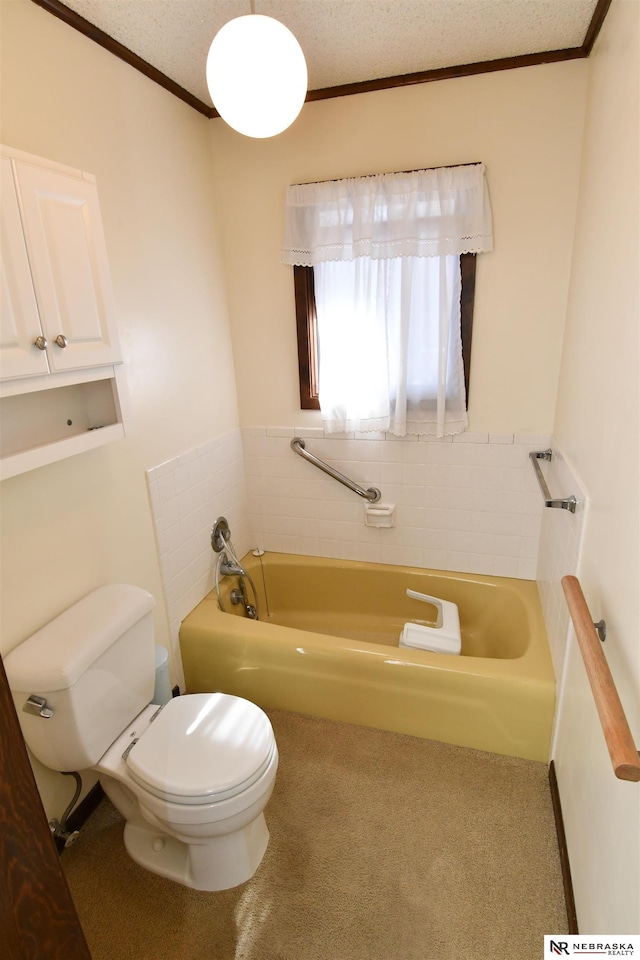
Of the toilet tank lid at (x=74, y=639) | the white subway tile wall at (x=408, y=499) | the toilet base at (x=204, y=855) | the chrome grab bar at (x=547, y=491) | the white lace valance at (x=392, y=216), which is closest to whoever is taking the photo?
the toilet tank lid at (x=74, y=639)

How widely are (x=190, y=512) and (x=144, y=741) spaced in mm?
966

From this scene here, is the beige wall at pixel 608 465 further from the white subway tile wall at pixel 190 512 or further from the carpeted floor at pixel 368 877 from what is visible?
the white subway tile wall at pixel 190 512

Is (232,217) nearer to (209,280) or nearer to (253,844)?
(209,280)

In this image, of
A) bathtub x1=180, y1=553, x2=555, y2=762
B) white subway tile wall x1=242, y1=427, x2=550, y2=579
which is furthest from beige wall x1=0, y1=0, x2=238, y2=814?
white subway tile wall x1=242, y1=427, x2=550, y2=579

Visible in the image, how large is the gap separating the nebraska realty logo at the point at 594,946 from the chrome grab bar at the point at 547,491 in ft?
3.32

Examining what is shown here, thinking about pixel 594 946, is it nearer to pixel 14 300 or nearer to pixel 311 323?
pixel 14 300

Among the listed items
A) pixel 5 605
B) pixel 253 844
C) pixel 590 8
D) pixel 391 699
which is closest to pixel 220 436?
pixel 5 605

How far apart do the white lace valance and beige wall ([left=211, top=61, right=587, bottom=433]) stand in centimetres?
8

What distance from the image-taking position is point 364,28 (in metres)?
1.62

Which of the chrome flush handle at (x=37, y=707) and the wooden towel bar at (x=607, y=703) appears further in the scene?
the chrome flush handle at (x=37, y=707)

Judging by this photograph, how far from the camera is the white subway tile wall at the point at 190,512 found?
200 centimetres

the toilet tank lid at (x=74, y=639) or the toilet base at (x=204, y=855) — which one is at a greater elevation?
the toilet tank lid at (x=74, y=639)

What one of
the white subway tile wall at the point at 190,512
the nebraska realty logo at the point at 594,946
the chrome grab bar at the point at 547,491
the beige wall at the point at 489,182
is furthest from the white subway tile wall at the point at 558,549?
the white subway tile wall at the point at 190,512

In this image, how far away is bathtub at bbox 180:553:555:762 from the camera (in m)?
1.82
